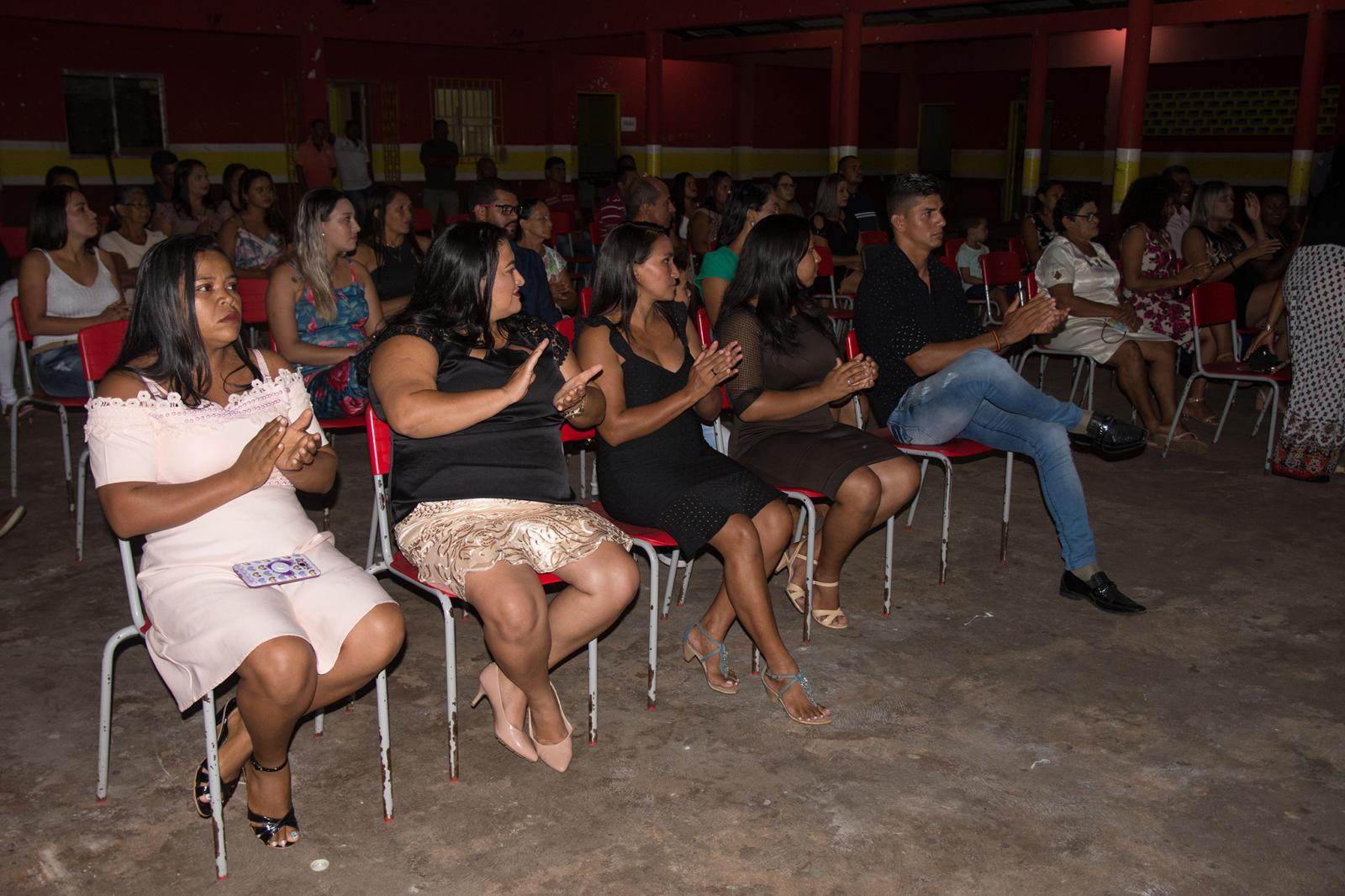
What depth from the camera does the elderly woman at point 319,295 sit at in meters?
4.44

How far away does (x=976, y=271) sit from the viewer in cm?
810

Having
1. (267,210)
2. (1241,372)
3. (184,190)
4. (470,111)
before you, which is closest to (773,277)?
(1241,372)

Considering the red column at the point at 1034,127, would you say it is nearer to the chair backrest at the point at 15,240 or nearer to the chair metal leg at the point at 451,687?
the chair backrest at the point at 15,240

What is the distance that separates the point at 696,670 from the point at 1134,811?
1.30m

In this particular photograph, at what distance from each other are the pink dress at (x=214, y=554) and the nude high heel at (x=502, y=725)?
493 mm

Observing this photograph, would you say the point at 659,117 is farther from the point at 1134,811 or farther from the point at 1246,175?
the point at 1134,811

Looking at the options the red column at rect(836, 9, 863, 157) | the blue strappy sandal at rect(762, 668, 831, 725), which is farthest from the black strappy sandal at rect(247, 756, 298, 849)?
the red column at rect(836, 9, 863, 157)

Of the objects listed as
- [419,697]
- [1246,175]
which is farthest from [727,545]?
[1246,175]

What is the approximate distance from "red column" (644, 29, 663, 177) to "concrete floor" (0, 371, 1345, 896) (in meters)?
11.8

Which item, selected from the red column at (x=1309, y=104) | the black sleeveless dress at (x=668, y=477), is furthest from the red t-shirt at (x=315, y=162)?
the black sleeveless dress at (x=668, y=477)

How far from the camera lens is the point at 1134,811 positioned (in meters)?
2.76

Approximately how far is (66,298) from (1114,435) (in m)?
4.35

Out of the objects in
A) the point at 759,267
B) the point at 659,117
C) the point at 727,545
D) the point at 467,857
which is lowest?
the point at 467,857

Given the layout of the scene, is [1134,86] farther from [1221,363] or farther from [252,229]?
[252,229]
